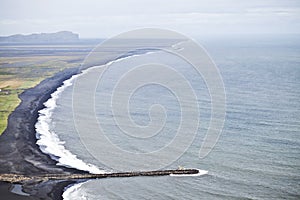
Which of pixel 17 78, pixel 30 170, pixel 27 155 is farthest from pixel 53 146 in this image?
pixel 17 78

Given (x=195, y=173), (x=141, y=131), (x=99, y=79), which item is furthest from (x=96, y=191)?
(x=99, y=79)

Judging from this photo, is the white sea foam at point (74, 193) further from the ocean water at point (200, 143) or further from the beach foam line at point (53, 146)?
the beach foam line at point (53, 146)

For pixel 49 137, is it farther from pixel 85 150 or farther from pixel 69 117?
pixel 69 117

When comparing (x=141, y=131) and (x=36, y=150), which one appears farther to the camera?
(x=141, y=131)

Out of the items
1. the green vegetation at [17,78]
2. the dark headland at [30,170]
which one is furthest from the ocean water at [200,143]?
the green vegetation at [17,78]

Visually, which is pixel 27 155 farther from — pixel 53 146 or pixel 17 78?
pixel 17 78
